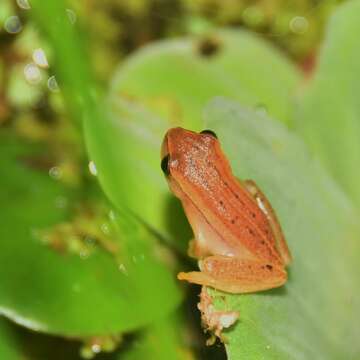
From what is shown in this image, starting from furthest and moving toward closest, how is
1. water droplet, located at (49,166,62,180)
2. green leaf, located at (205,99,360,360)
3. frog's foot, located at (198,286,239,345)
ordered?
water droplet, located at (49,166,62,180), green leaf, located at (205,99,360,360), frog's foot, located at (198,286,239,345)

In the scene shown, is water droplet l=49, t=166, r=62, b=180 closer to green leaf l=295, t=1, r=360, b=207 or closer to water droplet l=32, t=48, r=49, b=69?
water droplet l=32, t=48, r=49, b=69

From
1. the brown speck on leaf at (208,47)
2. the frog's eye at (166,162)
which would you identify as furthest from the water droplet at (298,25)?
the frog's eye at (166,162)

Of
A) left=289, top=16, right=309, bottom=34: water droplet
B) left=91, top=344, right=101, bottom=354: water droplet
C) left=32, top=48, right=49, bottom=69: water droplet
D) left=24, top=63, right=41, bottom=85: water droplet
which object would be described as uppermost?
left=289, top=16, right=309, bottom=34: water droplet

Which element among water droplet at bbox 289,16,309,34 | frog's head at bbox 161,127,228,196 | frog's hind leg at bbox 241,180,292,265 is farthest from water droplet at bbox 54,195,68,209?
water droplet at bbox 289,16,309,34

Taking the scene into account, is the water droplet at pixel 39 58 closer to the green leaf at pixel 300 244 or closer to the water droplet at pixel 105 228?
the water droplet at pixel 105 228

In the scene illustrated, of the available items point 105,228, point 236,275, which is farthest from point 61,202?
point 236,275

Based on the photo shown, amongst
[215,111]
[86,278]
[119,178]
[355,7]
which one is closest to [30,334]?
[86,278]

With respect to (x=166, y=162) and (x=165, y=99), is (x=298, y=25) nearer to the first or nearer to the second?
(x=165, y=99)

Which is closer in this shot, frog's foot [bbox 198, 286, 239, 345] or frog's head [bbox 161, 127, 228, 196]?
frog's foot [bbox 198, 286, 239, 345]
